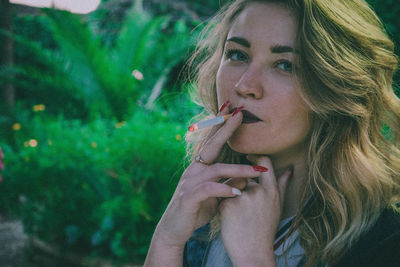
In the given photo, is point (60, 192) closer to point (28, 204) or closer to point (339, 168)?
point (28, 204)

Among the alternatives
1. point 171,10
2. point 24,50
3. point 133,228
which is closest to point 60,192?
point 133,228

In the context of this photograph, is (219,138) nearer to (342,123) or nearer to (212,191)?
(212,191)

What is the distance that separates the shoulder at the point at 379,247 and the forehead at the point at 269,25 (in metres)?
0.70

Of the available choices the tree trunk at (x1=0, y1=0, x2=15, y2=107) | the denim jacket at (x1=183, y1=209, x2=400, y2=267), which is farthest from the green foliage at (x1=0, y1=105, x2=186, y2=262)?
the tree trunk at (x1=0, y1=0, x2=15, y2=107)

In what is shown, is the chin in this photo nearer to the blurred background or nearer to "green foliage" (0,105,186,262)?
the blurred background

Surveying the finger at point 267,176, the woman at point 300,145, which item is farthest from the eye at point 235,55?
the finger at point 267,176

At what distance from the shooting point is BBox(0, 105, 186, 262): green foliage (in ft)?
11.0

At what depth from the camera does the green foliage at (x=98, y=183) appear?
3.36 meters

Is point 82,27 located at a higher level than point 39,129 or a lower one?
higher

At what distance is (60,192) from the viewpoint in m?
3.87

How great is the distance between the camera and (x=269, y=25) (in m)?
1.36

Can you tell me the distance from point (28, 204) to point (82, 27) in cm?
346

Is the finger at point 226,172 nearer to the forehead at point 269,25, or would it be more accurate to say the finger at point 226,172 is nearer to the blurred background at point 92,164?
the forehead at point 269,25

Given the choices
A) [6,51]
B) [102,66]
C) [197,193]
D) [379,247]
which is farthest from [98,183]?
[6,51]
